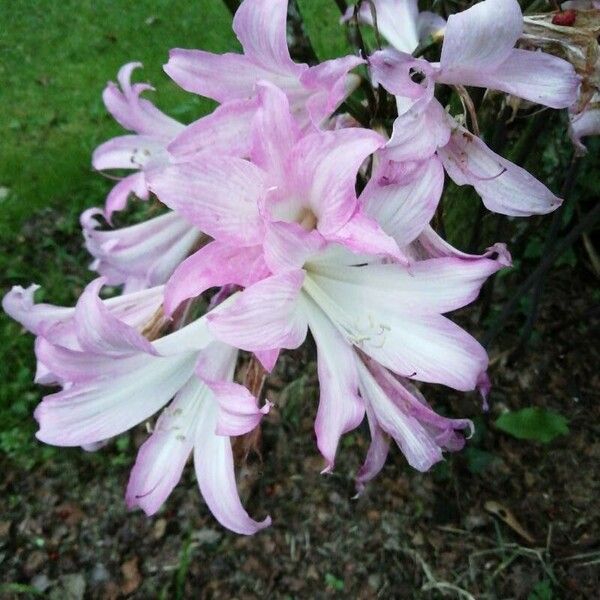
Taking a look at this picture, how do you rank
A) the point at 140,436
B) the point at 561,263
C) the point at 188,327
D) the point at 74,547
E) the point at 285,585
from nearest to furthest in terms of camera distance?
the point at 188,327
the point at 285,585
the point at 74,547
the point at 140,436
the point at 561,263

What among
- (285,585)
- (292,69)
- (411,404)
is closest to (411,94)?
(292,69)

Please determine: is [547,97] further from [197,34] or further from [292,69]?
[197,34]

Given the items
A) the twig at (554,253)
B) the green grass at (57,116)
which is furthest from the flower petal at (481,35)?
the green grass at (57,116)

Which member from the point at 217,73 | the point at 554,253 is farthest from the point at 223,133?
the point at 554,253

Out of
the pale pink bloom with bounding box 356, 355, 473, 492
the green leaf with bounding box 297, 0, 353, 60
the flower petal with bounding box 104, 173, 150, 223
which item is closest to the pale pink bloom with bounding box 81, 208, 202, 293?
the flower petal with bounding box 104, 173, 150, 223

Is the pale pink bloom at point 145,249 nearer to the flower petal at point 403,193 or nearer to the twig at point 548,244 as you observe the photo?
the flower petal at point 403,193

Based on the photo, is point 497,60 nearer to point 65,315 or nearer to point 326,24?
point 65,315
